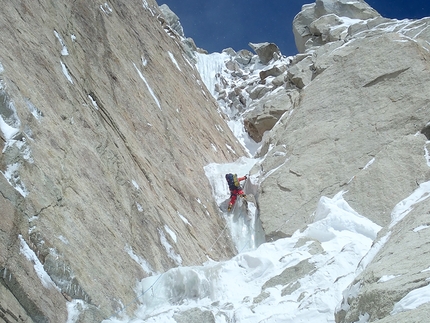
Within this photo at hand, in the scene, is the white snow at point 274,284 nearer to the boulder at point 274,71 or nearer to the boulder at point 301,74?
the boulder at point 301,74

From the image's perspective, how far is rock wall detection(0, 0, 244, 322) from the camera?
6.50m

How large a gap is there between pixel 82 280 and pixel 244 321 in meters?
2.30

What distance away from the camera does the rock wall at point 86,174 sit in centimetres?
650

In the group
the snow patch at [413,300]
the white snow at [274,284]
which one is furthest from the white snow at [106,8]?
the snow patch at [413,300]

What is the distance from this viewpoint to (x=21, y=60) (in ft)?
27.8

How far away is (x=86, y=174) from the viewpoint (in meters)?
8.31

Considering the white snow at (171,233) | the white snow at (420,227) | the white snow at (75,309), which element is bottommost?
the white snow at (420,227)

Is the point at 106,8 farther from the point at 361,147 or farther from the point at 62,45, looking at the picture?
the point at 361,147

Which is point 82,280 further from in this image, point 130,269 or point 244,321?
point 244,321

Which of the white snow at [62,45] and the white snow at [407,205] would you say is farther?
the white snow at [62,45]

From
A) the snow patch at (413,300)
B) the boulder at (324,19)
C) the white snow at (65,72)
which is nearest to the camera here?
the snow patch at (413,300)

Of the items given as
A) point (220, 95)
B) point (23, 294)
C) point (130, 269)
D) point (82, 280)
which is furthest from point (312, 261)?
point (220, 95)

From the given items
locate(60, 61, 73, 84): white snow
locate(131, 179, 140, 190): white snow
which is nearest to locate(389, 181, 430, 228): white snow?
locate(131, 179, 140, 190): white snow

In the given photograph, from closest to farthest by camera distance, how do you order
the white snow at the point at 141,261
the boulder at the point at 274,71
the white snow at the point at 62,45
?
the white snow at the point at 141,261 < the white snow at the point at 62,45 < the boulder at the point at 274,71
